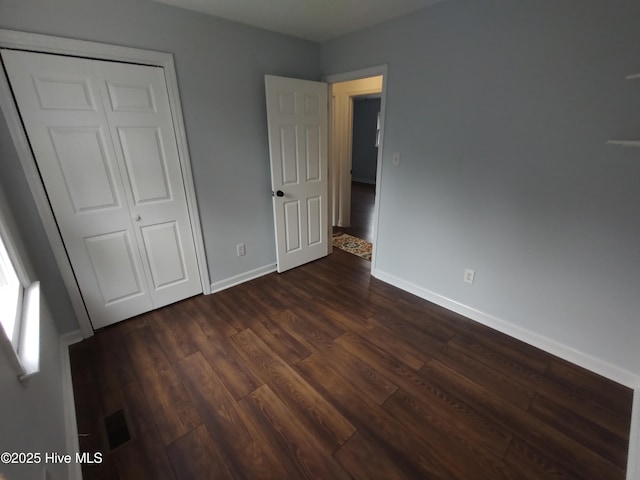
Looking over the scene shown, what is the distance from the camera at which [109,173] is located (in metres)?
2.04

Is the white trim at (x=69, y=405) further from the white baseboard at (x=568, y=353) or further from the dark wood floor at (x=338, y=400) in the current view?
the white baseboard at (x=568, y=353)

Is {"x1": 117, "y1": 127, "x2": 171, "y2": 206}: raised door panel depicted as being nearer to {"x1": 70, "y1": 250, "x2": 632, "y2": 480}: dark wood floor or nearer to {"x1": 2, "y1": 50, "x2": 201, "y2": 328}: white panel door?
{"x1": 2, "y1": 50, "x2": 201, "y2": 328}: white panel door

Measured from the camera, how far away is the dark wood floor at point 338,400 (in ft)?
4.42

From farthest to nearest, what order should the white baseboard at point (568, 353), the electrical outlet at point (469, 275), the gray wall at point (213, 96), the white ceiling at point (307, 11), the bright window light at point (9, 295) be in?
1. the electrical outlet at point (469, 275)
2. the white ceiling at point (307, 11)
3. the gray wall at point (213, 96)
4. the white baseboard at point (568, 353)
5. the bright window light at point (9, 295)

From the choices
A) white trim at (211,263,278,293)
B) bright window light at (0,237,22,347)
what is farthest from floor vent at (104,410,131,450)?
white trim at (211,263,278,293)

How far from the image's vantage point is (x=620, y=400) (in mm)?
1665

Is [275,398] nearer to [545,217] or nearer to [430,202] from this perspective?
[430,202]

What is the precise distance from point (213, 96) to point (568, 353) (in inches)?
131

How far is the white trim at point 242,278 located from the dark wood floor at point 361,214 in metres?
1.66

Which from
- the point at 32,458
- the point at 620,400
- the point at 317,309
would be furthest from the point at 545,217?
the point at 32,458

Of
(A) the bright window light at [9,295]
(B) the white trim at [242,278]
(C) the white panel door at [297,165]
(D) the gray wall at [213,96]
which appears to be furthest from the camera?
(B) the white trim at [242,278]

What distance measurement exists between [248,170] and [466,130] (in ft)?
6.26

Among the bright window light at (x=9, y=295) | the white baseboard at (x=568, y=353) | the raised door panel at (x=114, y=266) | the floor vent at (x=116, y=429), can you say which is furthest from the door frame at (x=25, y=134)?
the white baseboard at (x=568, y=353)

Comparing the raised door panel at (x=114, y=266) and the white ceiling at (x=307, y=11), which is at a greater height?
the white ceiling at (x=307, y=11)
